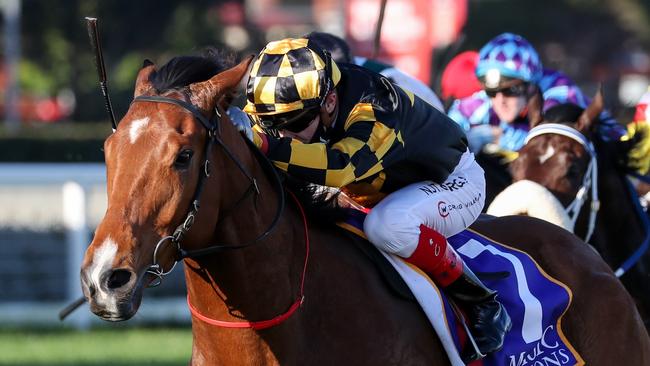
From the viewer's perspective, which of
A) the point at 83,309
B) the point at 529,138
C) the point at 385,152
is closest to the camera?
the point at 385,152

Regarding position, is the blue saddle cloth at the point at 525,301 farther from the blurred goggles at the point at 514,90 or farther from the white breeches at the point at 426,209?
the blurred goggles at the point at 514,90

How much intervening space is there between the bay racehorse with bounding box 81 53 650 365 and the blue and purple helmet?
256cm

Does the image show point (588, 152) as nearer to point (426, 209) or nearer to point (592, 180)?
point (592, 180)

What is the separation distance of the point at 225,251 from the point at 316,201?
489 millimetres

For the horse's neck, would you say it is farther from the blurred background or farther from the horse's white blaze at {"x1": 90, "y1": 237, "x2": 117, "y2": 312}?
the blurred background

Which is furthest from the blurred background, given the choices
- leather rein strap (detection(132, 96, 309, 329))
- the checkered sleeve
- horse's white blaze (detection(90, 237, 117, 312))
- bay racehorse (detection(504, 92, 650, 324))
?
horse's white blaze (detection(90, 237, 117, 312))

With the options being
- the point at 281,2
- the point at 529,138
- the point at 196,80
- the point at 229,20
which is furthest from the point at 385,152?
the point at 281,2

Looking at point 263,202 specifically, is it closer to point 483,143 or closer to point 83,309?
point 483,143

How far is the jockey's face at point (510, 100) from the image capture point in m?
6.24

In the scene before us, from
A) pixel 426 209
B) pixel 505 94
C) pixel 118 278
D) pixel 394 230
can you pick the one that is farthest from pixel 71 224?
pixel 118 278

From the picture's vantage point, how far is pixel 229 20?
130 ft

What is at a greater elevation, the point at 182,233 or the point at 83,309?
the point at 182,233

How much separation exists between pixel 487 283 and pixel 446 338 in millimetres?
418

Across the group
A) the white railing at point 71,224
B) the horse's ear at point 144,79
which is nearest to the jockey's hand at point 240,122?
the horse's ear at point 144,79
